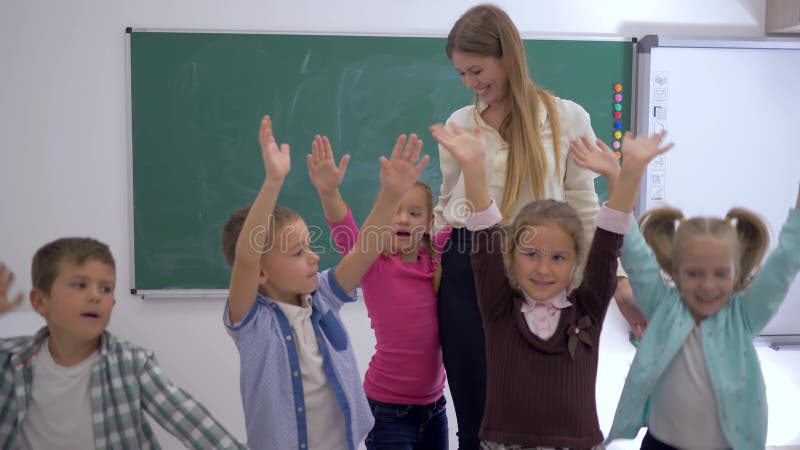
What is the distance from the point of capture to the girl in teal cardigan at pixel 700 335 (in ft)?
5.48

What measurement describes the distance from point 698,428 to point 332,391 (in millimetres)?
885

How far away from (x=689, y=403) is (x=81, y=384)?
1.39m

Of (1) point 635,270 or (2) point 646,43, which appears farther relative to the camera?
(2) point 646,43

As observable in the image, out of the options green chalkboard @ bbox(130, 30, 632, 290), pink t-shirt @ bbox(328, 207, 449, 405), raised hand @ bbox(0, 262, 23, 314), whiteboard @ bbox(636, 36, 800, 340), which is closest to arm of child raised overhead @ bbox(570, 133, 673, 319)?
pink t-shirt @ bbox(328, 207, 449, 405)

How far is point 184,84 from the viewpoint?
343 cm

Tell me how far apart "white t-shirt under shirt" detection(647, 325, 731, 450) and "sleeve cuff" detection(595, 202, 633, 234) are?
14.2 inches

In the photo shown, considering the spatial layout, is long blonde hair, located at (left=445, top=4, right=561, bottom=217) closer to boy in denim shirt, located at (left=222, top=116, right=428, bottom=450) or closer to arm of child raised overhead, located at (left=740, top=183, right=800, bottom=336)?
boy in denim shirt, located at (left=222, top=116, right=428, bottom=450)

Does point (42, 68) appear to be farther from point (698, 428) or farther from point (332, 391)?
point (698, 428)

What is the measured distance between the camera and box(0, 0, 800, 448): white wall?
3410mm

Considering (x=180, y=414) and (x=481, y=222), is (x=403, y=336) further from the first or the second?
(x=180, y=414)

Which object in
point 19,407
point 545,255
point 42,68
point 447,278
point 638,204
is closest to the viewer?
point 19,407

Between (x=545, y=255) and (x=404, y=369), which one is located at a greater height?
(x=545, y=255)

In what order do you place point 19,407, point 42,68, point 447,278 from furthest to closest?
point 42,68, point 447,278, point 19,407

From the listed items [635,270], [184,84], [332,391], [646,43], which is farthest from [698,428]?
[184,84]
